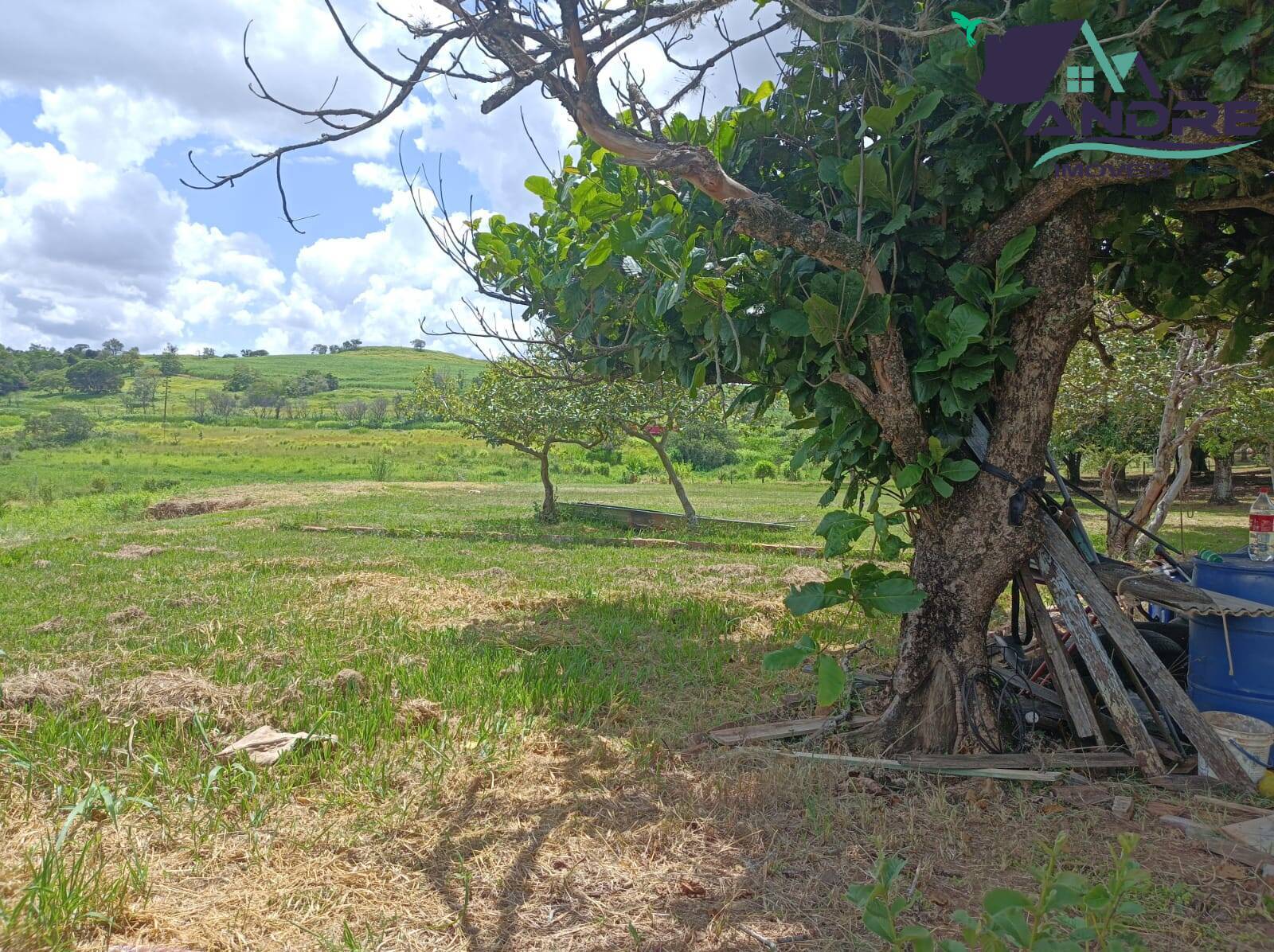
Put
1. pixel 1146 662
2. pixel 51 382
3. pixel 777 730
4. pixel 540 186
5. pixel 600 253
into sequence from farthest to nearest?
pixel 51 382, pixel 540 186, pixel 777 730, pixel 600 253, pixel 1146 662

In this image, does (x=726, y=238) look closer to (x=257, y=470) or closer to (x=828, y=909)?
(x=828, y=909)

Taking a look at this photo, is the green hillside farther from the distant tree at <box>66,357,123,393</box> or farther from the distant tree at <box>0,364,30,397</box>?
the distant tree at <box>0,364,30,397</box>

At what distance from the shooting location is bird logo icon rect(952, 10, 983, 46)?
3.38 m

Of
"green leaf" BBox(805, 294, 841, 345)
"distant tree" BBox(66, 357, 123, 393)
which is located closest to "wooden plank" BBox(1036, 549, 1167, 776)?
"green leaf" BBox(805, 294, 841, 345)

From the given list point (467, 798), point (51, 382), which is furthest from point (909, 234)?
point (51, 382)

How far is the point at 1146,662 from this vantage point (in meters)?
4.20

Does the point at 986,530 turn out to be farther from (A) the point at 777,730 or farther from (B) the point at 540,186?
(B) the point at 540,186

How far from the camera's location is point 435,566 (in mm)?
11648

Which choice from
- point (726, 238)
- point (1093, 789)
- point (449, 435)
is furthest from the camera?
point (449, 435)

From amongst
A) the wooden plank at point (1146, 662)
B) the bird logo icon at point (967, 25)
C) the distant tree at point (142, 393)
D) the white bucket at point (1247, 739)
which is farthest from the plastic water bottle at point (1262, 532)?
the distant tree at point (142, 393)

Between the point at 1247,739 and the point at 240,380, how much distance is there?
4663 inches

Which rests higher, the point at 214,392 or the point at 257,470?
the point at 214,392

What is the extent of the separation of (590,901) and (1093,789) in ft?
8.50

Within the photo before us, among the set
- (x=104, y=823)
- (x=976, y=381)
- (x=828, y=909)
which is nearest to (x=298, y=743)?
(x=104, y=823)
